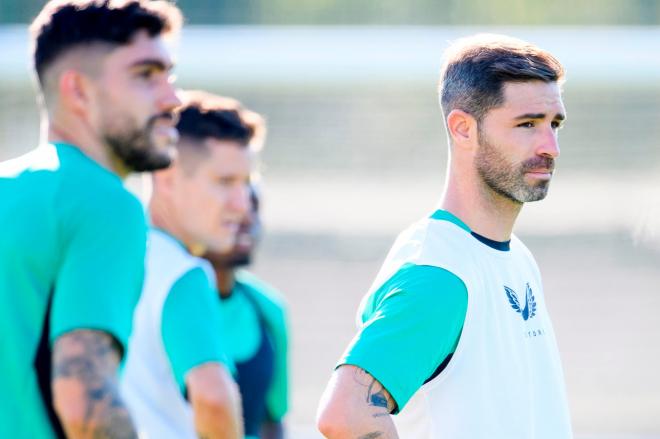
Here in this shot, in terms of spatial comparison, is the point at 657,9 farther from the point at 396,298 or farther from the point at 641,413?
the point at 396,298

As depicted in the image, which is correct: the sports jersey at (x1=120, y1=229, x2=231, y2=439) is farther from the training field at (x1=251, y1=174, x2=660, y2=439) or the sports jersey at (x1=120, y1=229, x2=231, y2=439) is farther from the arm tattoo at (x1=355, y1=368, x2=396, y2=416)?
the training field at (x1=251, y1=174, x2=660, y2=439)

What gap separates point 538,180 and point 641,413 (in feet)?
19.3

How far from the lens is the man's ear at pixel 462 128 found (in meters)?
2.76

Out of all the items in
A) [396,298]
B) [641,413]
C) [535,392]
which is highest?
[396,298]

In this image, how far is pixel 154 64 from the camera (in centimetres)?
268

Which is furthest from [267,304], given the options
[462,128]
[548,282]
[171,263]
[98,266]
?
[548,282]

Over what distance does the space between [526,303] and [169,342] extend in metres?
1.19

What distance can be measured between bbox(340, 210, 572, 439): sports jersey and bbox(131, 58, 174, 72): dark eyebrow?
2.23 ft

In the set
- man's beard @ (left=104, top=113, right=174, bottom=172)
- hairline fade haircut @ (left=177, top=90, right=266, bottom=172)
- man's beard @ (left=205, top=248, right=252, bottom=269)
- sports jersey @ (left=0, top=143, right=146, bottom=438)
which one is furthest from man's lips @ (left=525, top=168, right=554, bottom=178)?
man's beard @ (left=205, top=248, right=252, bottom=269)

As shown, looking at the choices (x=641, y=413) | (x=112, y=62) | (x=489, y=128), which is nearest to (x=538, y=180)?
(x=489, y=128)

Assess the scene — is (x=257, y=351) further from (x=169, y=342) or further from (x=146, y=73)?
(x=146, y=73)

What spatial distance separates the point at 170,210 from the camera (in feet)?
13.4

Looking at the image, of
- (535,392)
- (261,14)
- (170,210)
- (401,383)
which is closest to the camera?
(401,383)

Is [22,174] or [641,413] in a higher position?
[22,174]
